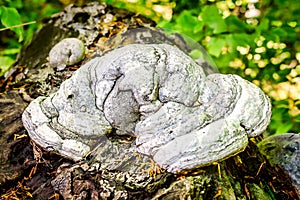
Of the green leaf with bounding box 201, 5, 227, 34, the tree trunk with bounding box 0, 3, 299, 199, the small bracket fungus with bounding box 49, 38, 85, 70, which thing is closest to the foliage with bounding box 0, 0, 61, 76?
the tree trunk with bounding box 0, 3, 299, 199

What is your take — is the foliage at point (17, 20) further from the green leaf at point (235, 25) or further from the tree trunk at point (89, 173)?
the green leaf at point (235, 25)

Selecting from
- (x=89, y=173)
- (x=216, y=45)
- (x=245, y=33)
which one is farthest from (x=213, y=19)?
(x=89, y=173)

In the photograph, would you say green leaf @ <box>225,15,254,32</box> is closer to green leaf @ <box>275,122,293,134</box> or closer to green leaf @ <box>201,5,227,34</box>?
green leaf @ <box>201,5,227,34</box>

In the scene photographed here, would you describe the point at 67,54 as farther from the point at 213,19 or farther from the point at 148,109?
the point at 213,19

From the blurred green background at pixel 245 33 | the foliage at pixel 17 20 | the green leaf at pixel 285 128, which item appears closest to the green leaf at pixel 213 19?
the blurred green background at pixel 245 33

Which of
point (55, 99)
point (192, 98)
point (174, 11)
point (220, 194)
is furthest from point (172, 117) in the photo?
point (174, 11)
